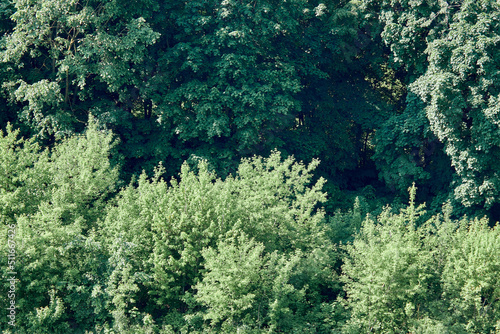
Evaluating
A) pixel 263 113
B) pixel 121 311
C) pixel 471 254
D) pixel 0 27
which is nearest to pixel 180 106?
pixel 263 113

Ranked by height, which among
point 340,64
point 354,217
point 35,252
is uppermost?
point 340,64

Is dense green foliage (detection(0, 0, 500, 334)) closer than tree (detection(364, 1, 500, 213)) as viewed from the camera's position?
Yes

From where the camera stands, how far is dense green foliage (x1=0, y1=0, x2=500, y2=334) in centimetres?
1766

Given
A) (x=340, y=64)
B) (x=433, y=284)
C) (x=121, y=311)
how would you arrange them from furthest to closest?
(x=340, y=64) → (x=433, y=284) → (x=121, y=311)

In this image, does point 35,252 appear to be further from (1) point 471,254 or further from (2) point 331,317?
(1) point 471,254

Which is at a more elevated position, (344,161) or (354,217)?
(344,161)

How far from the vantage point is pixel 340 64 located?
3111 centimetres

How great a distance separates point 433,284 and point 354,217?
5.02 m

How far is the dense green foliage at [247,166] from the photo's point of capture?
17.7 metres

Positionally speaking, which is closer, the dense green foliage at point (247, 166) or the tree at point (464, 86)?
the dense green foliage at point (247, 166)

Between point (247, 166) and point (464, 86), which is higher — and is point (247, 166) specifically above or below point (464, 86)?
below

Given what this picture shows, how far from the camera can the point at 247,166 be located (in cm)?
2142

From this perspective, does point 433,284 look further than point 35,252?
Yes

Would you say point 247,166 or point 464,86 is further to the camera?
point 464,86
